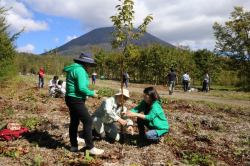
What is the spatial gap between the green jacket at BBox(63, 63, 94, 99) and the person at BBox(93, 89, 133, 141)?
3.60ft

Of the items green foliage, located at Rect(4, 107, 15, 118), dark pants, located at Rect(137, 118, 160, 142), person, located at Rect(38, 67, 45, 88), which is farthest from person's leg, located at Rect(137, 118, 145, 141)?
person, located at Rect(38, 67, 45, 88)

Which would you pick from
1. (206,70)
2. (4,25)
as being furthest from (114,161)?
(206,70)

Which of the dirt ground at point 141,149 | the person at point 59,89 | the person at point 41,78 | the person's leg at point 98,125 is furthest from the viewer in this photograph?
the person at point 41,78

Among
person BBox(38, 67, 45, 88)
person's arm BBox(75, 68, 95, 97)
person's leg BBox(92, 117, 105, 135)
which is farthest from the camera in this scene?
person BBox(38, 67, 45, 88)

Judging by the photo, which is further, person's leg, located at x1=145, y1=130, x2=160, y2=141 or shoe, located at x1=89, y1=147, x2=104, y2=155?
person's leg, located at x1=145, y1=130, x2=160, y2=141

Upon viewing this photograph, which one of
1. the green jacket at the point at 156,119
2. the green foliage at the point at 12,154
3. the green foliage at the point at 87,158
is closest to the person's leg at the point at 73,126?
the green foliage at the point at 87,158

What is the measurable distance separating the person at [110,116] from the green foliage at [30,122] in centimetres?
254

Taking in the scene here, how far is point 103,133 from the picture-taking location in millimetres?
10320

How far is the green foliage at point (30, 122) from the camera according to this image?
11.9 meters

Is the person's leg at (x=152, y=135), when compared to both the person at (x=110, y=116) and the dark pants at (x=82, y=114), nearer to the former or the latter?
the person at (x=110, y=116)

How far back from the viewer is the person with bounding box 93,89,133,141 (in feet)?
31.8

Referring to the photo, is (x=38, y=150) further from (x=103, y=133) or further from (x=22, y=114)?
(x=22, y=114)

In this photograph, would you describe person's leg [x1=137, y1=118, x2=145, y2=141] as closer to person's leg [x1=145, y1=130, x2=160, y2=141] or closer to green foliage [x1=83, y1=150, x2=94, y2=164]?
person's leg [x1=145, y1=130, x2=160, y2=141]

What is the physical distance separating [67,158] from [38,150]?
1.00 meters
